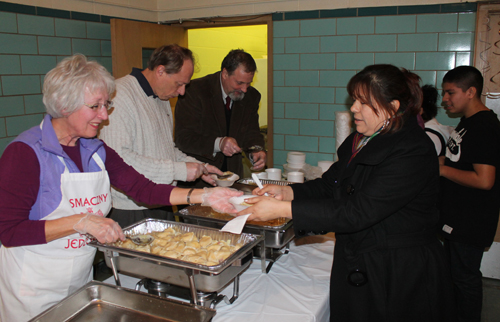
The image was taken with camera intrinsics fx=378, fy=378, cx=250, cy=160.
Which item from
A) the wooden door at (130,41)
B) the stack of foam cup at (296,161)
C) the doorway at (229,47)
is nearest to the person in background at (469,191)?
the stack of foam cup at (296,161)

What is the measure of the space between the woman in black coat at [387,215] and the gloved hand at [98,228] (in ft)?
2.25

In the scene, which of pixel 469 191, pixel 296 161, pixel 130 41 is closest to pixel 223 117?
pixel 296 161

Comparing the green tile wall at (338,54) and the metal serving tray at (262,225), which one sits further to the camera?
the green tile wall at (338,54)

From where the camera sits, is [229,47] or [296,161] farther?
[229,47]

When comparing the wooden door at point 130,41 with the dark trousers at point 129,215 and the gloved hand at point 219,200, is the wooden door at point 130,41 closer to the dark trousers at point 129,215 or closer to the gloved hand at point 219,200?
the dark trousers at point 129,215

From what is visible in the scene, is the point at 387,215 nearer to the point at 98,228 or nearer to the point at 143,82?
the point at 98,228

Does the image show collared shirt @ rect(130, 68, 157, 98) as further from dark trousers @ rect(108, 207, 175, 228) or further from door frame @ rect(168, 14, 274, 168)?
door frame @ rect(168, 14, 274, 168)

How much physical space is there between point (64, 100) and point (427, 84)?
3364 millimetres

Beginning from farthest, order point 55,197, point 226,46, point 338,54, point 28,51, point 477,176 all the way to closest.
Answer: point 226,46, point 338,54, point 28,51, point 477,176, point 55,197

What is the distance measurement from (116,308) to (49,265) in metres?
0.40

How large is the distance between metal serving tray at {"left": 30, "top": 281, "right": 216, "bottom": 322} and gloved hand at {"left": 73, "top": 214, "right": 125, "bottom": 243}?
0.18m

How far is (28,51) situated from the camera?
3.46 m

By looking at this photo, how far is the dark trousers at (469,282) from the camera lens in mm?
2904

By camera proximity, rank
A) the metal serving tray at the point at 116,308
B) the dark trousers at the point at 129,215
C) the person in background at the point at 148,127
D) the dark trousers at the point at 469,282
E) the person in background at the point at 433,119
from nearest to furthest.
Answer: the metal serving tray at the point at 116,308
the person in background at the point at 148,127
the dark trousers at the point at 129,215
the dark trousers at the point at 469,282
the person in background at the point at 433,119
